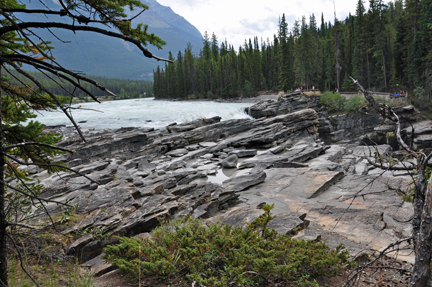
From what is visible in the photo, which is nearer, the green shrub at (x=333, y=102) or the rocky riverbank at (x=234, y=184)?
the rocky riverbank at (x=234, y=184)

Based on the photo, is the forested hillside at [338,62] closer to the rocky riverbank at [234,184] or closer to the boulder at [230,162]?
the rocky riverbank at [234,184]

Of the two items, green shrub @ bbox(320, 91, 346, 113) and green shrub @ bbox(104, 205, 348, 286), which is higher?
green shrub @ bbox(320, 91, 346, 113)

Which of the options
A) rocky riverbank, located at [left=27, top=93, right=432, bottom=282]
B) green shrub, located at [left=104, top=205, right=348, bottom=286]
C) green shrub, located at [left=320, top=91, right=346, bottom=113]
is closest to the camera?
green shrub, located at [left=104, top=205, right=348, bottom=286]

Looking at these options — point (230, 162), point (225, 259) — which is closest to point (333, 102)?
point (230, 162)

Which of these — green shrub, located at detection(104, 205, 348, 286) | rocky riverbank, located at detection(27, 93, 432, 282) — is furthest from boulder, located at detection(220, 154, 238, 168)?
green shrub, located at detection(104, 205, 348, 286)

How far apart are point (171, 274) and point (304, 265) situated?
223cm

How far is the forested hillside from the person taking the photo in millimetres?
41438

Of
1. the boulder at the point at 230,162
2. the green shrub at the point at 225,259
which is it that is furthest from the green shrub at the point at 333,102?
the green shrub at the point at 225,259

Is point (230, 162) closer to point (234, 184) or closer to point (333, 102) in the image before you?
point (234, 184)

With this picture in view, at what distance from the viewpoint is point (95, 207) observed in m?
7.26

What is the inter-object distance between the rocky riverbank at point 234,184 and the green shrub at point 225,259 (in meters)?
0.76

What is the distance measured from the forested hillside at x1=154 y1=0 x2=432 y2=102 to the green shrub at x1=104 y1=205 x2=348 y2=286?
1695 inches

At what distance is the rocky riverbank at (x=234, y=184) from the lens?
6.56 m

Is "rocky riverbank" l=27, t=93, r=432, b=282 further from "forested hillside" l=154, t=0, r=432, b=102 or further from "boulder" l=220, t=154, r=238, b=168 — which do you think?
"forested hillside" l=154, t=0, r=432, b=102
